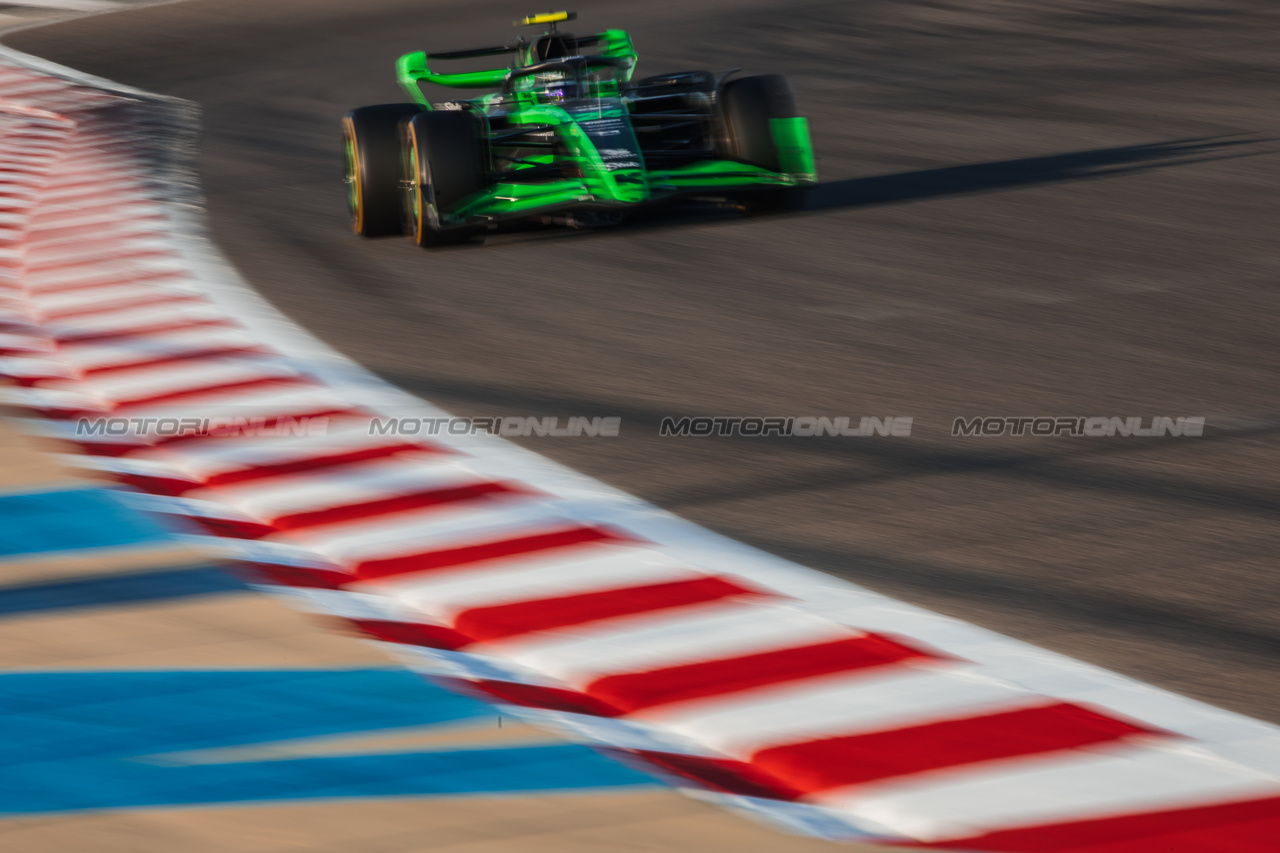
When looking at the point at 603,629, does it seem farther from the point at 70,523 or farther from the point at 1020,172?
the point at 1020,172

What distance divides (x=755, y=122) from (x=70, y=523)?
4363 mm

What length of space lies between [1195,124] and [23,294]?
7.35 metres

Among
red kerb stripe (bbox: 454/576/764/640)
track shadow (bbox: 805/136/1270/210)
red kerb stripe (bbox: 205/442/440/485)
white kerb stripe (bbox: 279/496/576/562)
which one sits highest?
track shadow (bbox: 805/136/1270/210)

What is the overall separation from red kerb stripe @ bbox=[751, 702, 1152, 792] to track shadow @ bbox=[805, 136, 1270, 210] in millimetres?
5443

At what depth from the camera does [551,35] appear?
7.88 m

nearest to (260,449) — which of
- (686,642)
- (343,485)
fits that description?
(343,485)

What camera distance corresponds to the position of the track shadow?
27.4 ft

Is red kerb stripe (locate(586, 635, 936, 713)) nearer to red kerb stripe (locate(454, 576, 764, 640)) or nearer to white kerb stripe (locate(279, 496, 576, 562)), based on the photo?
red kerb stripe (locate(454, 576, 764, 640))

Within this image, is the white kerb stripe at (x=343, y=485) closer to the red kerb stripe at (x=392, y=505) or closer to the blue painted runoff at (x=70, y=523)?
the red kerb stripe at (x=392, y=505)

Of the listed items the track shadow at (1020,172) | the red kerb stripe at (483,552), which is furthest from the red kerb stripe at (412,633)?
the track shadow at (1020,172)

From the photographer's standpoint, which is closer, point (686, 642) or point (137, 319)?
point (686, 642)

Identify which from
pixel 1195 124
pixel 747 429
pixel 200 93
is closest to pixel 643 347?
pixel 747 429

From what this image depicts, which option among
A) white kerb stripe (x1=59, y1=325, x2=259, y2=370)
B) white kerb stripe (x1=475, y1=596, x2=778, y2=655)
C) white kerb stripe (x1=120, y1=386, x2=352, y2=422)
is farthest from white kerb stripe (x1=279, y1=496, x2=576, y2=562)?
white kerb stripe (x1=59, y1=325, x2=259, y2=370)

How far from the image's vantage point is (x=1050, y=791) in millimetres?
2568
